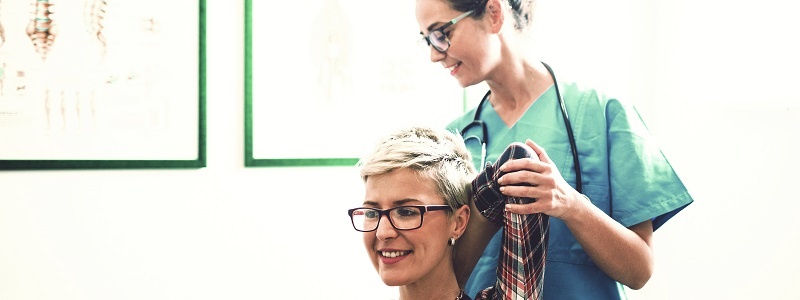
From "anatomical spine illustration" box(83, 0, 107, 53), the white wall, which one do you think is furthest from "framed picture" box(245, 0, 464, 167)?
"anatomical spine illustration" box(83, 0, 107, 53)

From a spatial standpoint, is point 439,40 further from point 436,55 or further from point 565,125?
point 565,125

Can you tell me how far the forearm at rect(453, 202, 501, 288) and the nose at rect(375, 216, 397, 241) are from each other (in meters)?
0.18

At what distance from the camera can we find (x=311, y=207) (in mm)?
2104

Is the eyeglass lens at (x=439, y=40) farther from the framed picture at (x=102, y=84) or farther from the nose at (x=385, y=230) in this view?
the framed picture at (x=102, y=84)

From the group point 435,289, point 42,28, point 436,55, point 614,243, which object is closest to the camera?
point 614,243

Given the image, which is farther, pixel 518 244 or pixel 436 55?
pixel 436 55

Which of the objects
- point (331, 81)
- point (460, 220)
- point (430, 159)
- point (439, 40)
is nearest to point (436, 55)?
point (439, 40)

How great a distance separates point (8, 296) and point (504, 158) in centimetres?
139

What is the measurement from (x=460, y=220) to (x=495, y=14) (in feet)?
1.48

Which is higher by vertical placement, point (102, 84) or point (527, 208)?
point (102, 84)

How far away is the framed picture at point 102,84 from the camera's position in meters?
1.69

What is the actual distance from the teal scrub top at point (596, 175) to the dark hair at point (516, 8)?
168 mm

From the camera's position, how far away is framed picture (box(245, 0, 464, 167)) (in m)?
2.01

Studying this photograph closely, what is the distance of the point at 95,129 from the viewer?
1780mm
